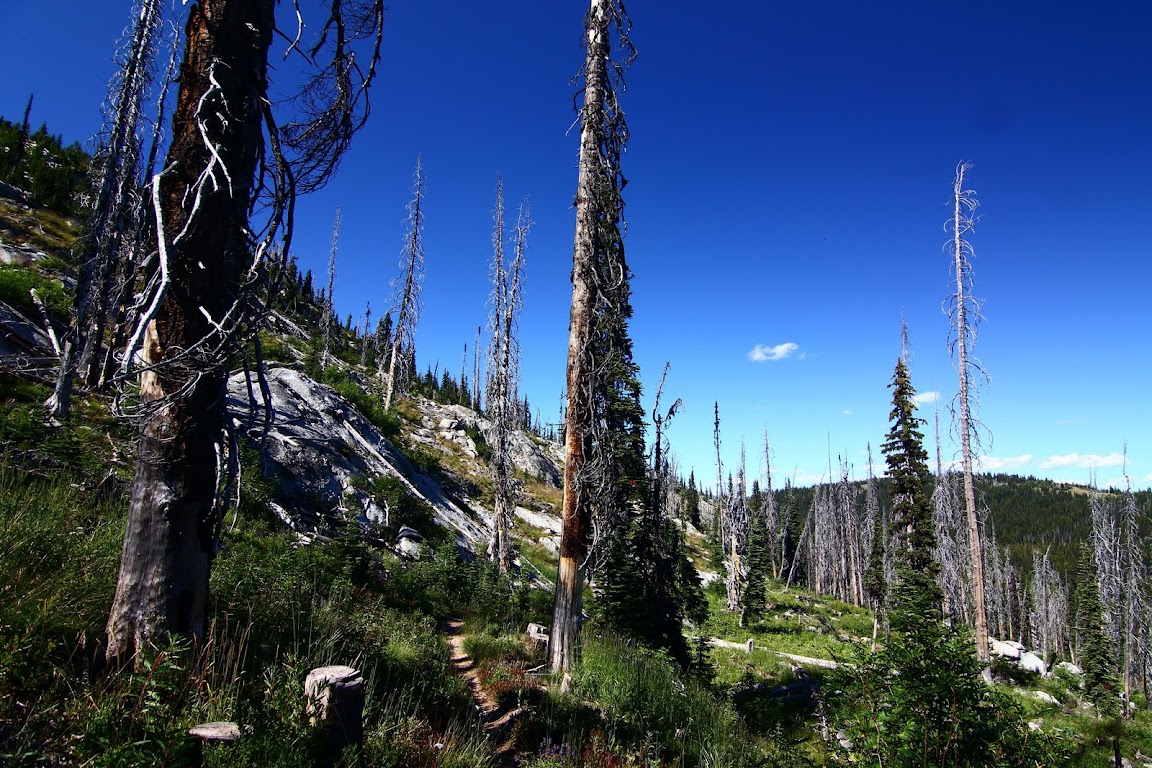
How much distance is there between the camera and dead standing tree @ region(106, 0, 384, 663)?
269 centimetres

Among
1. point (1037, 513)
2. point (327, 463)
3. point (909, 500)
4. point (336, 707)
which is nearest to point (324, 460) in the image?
point (327, 463)

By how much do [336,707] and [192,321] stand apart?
8.13 ft

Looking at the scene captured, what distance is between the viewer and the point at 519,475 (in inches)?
1561

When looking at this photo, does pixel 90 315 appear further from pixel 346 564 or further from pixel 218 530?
pixel 218 530

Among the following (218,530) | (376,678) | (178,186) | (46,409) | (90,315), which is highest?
(90,315)

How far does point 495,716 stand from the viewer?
5418mm

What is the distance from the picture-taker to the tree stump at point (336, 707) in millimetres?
3084

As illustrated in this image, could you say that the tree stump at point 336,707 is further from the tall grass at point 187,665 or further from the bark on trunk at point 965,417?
the bark on trunk at point 965,417

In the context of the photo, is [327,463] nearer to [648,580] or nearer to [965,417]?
[648,580]

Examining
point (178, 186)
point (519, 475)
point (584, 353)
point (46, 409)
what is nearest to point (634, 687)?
point (584, 353)

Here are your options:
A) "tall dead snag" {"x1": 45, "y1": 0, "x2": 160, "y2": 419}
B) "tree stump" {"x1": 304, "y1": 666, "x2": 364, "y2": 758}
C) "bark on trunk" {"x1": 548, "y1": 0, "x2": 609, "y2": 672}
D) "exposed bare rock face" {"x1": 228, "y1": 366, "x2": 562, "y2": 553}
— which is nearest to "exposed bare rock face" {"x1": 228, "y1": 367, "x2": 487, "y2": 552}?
"exposed bare rock face" {"x1": 228, "y1": 366, "x2": 562, "y2": 553}

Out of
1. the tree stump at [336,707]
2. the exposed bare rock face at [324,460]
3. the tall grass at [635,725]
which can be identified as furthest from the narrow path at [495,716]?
the exposed bare rock face at [324,460]

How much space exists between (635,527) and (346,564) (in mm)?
7825

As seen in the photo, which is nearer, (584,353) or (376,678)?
(376,678)
